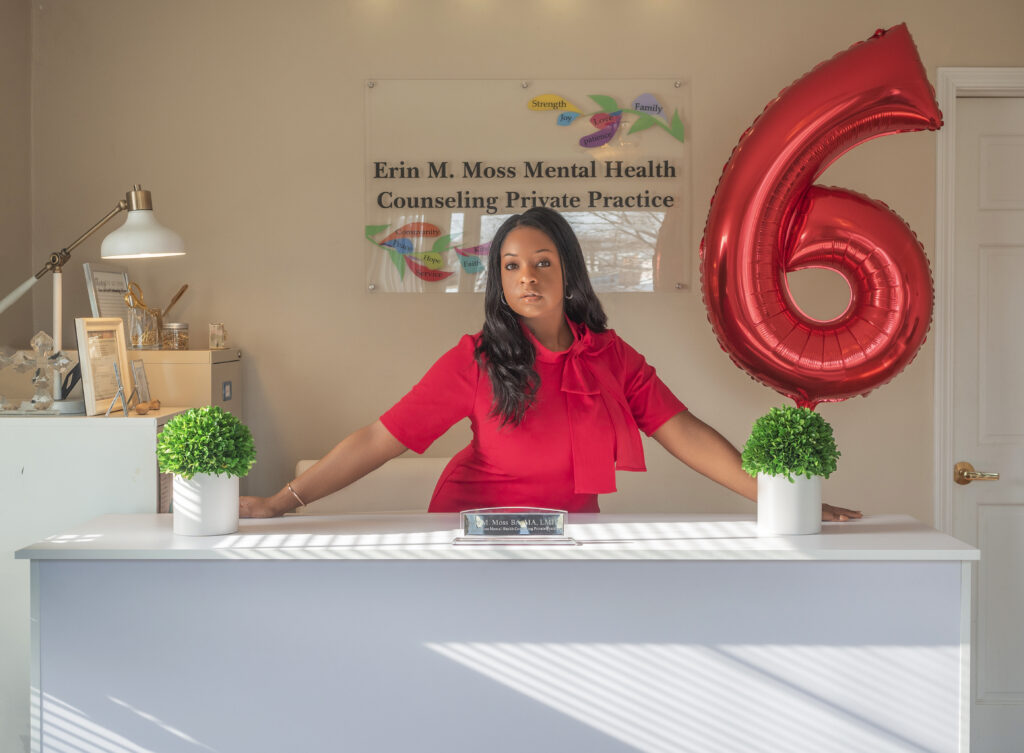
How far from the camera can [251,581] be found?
160cm

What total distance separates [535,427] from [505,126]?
1543 millimetres

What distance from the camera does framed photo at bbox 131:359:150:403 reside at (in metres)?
2.35

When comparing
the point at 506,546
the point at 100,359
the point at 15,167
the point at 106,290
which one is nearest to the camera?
the point at 506,546

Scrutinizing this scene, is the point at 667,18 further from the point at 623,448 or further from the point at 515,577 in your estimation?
the point at 515,577

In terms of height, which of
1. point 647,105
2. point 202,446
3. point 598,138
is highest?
point 647,105

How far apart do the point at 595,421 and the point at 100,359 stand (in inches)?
47.1

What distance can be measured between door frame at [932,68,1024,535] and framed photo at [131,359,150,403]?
2.61 m

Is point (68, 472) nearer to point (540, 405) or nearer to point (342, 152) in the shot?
point (540, 405)

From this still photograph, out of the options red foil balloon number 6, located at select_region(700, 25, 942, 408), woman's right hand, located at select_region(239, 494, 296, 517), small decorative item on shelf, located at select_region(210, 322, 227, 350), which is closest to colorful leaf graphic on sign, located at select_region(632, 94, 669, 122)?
red foil balloon number 6, located at select_region(700, 25, 942, 408)

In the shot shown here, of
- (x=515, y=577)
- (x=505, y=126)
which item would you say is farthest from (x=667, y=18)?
(x=515, y=577)

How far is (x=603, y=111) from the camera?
127 inches

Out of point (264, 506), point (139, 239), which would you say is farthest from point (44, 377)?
point (264, 506)

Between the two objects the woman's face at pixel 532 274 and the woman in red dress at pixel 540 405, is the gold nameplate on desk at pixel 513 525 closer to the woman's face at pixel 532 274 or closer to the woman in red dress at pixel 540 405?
the woman in red dress at pixel 540 405

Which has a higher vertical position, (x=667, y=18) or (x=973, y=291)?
(x=667, y=18)
